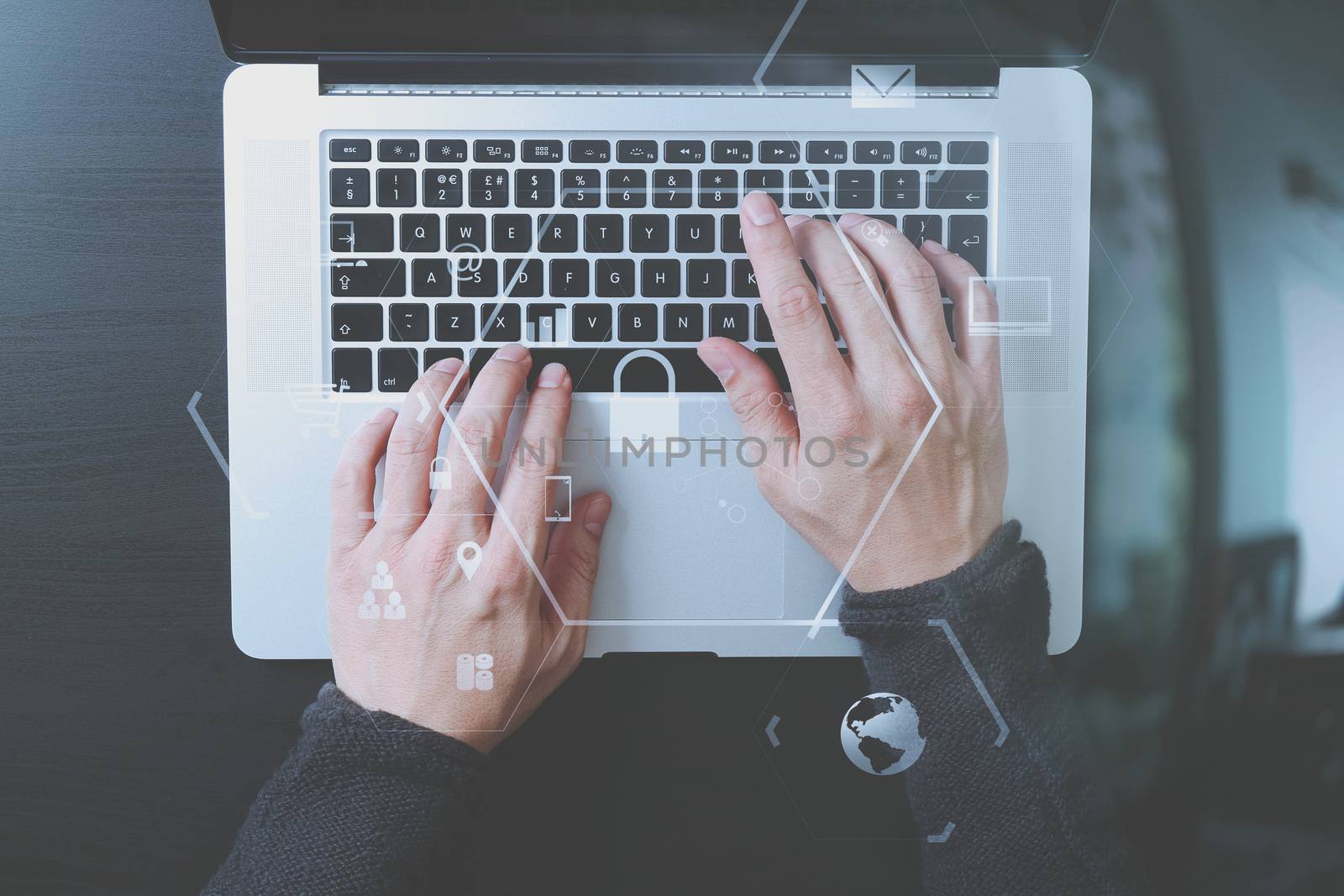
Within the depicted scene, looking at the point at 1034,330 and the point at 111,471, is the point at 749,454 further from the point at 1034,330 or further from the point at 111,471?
the point at 111,471

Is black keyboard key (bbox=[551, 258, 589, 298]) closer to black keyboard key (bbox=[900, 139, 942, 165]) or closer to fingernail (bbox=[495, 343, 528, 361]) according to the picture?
fingernail (bbox=[495, 343, 528, 361])

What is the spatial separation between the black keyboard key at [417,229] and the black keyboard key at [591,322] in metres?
0.09

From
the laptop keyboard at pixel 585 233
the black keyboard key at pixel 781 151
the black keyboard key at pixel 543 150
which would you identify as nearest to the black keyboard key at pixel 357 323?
the laptop keyboard at pixel 585 233

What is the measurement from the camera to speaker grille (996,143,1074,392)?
42 centimetres

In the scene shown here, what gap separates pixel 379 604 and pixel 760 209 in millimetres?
303

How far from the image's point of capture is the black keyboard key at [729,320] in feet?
1.37

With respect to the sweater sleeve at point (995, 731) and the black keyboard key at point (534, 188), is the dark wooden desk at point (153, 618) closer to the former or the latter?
the sweater sleeve at point (995, 731)

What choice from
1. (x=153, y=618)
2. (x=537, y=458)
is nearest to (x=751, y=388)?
(x=537, y=458)

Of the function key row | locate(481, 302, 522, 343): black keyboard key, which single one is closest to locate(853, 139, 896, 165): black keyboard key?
the function key row

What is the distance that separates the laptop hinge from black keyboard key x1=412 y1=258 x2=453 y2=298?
0.10m

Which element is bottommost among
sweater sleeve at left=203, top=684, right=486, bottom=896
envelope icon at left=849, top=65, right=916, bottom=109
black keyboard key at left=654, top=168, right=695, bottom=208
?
sweater sleeve at left=203, top=684, right=486, bottom=896

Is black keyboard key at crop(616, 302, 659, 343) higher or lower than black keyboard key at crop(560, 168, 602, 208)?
lower

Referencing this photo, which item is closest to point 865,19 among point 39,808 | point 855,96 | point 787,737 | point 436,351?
point 855,96

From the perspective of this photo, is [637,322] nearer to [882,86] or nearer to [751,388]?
[751,388]
